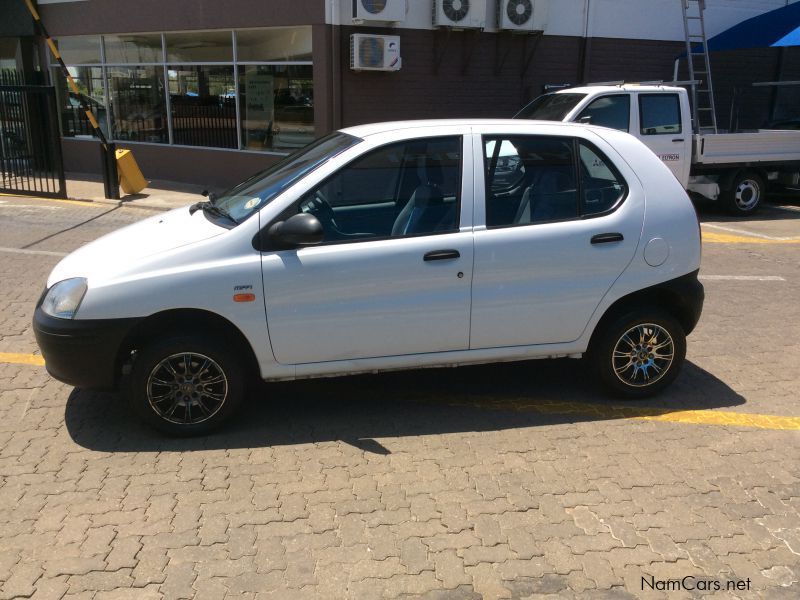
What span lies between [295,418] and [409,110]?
1022 cm

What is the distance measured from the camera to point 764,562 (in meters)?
3.27

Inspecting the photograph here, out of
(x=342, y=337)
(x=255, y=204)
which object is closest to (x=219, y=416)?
(x=342, y=337)

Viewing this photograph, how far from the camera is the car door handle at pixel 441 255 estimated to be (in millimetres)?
4266

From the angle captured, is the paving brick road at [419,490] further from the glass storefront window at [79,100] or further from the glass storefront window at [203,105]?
the glass storefront window at [79,100]

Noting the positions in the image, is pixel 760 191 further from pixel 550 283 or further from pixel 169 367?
pixel 169 367

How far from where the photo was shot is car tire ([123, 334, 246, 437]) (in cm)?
413

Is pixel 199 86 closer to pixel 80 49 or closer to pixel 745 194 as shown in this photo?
pixel 80 49

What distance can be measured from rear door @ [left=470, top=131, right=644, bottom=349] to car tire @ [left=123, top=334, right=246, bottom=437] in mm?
1452

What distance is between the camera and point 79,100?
52.9 ft

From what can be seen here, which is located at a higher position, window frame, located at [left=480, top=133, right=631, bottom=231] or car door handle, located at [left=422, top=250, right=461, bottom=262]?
window frame, located at [left=480, top=133, right=631, bottom=231]

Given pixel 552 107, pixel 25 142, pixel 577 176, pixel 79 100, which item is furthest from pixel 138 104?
pixel 577 176

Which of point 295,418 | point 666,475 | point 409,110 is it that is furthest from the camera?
point 409,110

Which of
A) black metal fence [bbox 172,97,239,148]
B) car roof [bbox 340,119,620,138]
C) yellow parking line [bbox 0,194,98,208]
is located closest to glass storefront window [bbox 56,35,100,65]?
black metal fence [bbox 172,97,239,148]

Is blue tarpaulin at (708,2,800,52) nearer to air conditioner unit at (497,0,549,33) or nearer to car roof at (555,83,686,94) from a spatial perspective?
air conditioner unit at (497,0,549,33)
